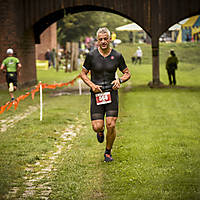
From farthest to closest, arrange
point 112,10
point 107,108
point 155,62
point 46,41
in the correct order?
point 46,41, point 155,62, point 112,10, point 107,108

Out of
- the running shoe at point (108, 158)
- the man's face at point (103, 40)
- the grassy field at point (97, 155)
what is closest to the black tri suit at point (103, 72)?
the man's face at point (103, 40)

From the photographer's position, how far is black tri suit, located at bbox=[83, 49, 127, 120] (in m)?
8.37

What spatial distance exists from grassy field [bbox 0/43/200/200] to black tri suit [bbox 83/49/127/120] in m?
0.90

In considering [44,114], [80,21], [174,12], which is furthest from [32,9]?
[80,21]

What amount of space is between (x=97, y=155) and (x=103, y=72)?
185 centimetres

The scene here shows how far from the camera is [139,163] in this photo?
28.8ft

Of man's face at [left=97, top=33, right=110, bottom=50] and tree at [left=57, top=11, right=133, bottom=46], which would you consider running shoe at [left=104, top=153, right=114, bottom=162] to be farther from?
tree at [left=57, top=11, right=133, bottom=46]

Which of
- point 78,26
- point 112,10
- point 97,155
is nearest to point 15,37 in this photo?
point 112,10

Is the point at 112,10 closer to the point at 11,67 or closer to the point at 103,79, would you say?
the point at 11,67

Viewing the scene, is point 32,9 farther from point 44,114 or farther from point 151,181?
point 151,181

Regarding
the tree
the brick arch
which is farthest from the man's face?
the tree

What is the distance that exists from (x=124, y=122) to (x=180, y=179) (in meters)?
6.51

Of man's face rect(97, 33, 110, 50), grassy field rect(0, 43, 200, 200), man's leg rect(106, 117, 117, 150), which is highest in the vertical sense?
man's face rect(97, 33, 110, 50)

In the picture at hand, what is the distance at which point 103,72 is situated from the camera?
8.39m
